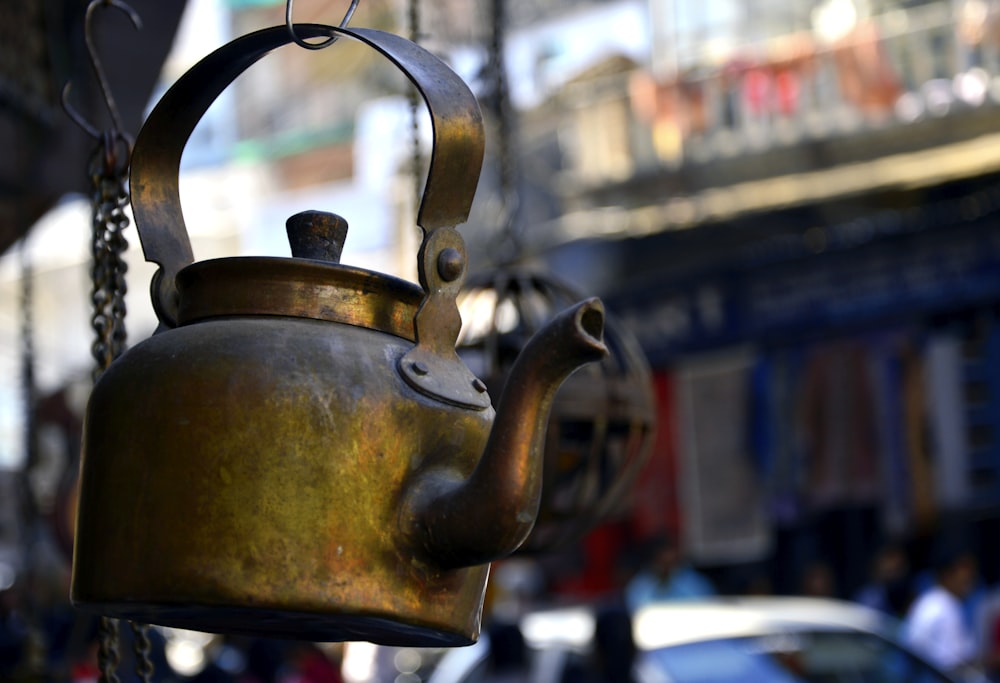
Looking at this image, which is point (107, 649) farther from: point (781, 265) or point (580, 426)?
point (781, 265)

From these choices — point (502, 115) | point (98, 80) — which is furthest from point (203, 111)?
point (502, 115)

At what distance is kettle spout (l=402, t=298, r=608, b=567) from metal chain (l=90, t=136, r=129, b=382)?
0.70 meters

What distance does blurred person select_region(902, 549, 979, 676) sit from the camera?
24.1ft

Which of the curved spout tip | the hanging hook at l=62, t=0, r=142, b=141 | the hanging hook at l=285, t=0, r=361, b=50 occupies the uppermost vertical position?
the hanging hook at l=62, t=0, r=142, b=141

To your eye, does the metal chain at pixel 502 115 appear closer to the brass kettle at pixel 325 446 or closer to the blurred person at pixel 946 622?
the brass kettle at pixel 325 446

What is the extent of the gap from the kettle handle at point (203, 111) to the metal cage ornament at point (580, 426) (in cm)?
104

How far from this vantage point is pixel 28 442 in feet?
11.9

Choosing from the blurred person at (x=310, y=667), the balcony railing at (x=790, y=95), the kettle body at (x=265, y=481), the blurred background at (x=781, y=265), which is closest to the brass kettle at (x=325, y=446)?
the kettle body at (x=265, y=481)

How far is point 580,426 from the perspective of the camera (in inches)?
→ 110

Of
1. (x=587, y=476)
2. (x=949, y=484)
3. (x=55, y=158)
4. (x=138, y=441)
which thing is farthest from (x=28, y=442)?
(x=949, y=484)

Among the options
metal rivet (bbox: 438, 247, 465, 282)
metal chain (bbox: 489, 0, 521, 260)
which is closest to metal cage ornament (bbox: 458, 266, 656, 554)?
metal chain (bbox: 489, 0, 521, 260)

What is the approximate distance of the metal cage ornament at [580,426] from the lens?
2693 mm

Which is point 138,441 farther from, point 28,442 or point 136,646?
point 28,442

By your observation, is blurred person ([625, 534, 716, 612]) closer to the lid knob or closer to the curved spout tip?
the lid knob
